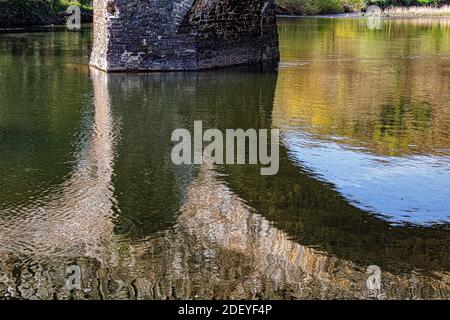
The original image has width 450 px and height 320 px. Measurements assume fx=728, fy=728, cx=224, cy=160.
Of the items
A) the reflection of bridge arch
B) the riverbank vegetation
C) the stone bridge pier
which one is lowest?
the reflection of bridge arch

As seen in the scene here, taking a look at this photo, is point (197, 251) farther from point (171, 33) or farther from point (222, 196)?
point (171, 33)

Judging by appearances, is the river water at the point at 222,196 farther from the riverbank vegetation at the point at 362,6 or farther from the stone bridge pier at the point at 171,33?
the riverbank vegetation at the point at 362,6

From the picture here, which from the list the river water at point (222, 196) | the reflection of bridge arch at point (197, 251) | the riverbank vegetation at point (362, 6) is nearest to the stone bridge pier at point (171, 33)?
the river water at point (222, 196)

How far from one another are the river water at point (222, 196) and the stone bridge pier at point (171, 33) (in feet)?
6.15

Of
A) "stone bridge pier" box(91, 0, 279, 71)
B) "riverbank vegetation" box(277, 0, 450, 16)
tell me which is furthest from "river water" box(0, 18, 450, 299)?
"riverbank vegetation" box(277, 0, 450, 16)

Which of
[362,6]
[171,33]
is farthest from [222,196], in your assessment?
[362,6]

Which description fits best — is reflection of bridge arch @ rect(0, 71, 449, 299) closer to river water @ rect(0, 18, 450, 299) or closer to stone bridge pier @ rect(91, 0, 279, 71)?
river water @ rect(0, 18, 450, 299)

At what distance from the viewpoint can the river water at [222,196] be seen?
5328 mm

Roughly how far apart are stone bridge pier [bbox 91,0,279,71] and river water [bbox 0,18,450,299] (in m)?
1.87

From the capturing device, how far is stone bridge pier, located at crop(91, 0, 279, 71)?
50.9ft

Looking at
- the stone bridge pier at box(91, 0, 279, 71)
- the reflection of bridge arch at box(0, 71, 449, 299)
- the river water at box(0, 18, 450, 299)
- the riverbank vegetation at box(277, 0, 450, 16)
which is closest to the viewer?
the reflection of bridge arch at box(0, 71, 449, 299)

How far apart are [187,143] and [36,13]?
26.2 metres

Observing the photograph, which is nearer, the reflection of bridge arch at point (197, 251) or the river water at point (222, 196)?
the reflection of bridge arch at point (197, 251)

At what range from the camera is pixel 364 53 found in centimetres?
2147
